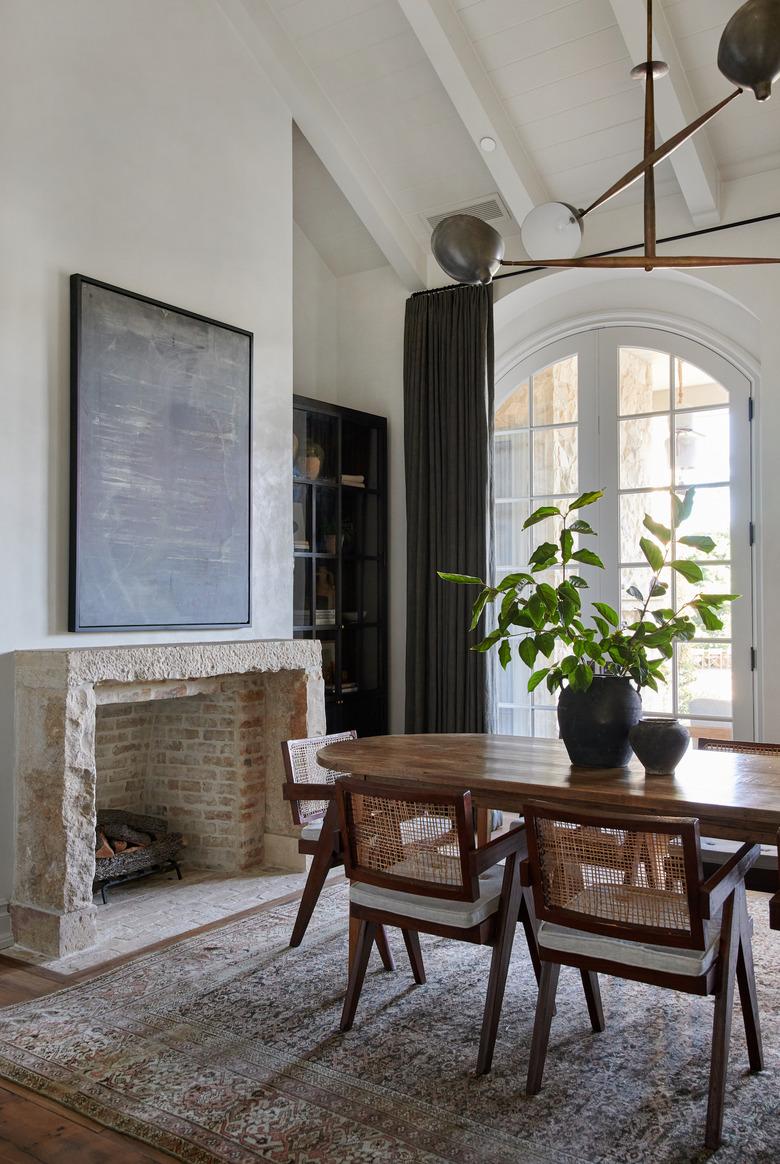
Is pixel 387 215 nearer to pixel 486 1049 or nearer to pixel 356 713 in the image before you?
pixel 356 713

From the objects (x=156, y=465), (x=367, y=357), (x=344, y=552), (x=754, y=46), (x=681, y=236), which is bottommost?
(x=344, y=552)

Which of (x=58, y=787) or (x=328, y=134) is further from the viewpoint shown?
(x=328, y=134)

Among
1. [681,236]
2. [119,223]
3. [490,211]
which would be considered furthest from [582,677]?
[490,211]

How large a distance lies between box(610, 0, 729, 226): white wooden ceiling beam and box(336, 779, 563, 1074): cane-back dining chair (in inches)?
126

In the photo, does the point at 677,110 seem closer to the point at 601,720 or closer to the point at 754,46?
the point at 754,46

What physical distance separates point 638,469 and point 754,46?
10.3 ft

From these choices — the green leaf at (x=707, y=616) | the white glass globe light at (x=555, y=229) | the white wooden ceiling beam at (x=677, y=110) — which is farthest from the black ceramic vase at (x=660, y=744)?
the white wooden ceiling beam at (x=677, y=110)

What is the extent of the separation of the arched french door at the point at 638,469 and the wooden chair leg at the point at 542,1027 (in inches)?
96.0

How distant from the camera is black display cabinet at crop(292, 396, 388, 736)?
4.98 meters

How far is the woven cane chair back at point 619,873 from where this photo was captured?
203 cm

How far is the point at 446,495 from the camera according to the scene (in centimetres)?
521

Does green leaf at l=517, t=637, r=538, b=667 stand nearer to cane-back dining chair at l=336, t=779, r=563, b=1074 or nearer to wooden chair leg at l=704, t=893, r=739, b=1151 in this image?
cane-back dining chair at l=336, t=779, r=563, b=1074

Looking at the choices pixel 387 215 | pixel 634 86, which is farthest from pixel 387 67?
pixel 634 86

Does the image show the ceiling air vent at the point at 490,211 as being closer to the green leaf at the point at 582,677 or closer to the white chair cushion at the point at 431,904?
the green leaf at the point at 582,677
